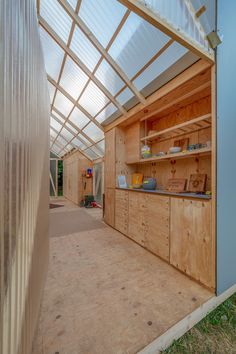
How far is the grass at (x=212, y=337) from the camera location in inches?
43.9

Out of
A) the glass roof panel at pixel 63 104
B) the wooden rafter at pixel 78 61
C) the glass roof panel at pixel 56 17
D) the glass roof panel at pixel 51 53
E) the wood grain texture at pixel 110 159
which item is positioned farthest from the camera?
the glass roof panel at pixel 63 104

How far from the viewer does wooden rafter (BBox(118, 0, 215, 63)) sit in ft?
4.01

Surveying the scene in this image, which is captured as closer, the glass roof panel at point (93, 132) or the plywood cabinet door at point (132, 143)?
the plywood cabinet door at point (132, 143)

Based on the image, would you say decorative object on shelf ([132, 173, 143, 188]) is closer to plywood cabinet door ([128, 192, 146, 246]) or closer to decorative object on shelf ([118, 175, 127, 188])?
decorative object on shelf ([118, 175, 127, 188])

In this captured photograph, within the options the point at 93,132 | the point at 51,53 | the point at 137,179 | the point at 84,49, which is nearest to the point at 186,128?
the point at 137,179

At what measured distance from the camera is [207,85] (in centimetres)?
196

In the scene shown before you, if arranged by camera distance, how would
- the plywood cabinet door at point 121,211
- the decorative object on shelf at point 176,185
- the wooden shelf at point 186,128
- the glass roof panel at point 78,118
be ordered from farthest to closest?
1. the glass roof panel at point 78,118
2. the plywood cabinet door at point 121,211
3. the decorative object on shelf at point 176,185
4. the wooden shelf at point 186,128

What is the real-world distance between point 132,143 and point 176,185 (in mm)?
1377

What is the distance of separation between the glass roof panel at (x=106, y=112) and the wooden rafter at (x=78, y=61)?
275 mm

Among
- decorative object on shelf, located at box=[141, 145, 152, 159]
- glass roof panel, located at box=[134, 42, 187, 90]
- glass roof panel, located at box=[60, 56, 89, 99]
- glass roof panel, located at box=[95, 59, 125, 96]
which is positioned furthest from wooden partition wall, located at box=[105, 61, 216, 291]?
glass roof panel, located at box=[60, 56, 89, 99]

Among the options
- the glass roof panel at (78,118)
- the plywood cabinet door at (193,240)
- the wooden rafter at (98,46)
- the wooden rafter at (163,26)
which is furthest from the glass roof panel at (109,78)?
the plywood cabinet door at (193,240)

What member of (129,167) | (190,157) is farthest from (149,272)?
(129,167)

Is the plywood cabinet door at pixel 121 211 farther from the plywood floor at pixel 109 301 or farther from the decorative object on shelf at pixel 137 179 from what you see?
the plywood floor at pixel 109 301

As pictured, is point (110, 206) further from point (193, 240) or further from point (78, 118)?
point (78, 118)
